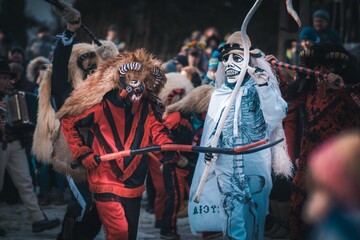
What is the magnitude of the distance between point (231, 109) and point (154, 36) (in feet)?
66.8

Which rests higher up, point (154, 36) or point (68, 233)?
point (154, 36)

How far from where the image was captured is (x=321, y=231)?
2846 millimetres

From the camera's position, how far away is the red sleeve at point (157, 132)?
665 centimetres

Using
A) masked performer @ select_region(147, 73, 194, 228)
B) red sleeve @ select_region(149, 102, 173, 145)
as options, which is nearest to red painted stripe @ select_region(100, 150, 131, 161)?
red sleeve @ select_region(149, 102, 173, 145)

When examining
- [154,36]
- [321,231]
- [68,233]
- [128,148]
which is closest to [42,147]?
[68,233]

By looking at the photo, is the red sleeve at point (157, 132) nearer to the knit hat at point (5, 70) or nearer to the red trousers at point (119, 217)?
the red trousers at point (119, 217)

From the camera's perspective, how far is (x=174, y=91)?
32.3ft

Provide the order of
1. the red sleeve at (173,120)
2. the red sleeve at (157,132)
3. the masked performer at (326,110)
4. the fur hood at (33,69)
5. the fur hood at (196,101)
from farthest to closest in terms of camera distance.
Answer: the fur hood at (33,69), the red sleeve at (173,120), the fur hood at (196,101), the masked performer at (326,110), the red sleeve at (157,132)

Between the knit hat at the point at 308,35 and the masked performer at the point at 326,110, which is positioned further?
the knit hat at the point at 308,35

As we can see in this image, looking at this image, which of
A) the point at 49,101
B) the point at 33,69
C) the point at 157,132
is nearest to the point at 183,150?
→ the point at 157,132

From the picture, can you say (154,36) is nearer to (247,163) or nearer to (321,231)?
(247,163)

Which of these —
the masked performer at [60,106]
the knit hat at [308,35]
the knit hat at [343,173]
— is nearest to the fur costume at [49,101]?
the masked performer at [60,106]

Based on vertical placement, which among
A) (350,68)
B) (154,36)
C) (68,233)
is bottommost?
(68,233)

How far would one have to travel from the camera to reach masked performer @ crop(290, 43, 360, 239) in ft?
24.0
